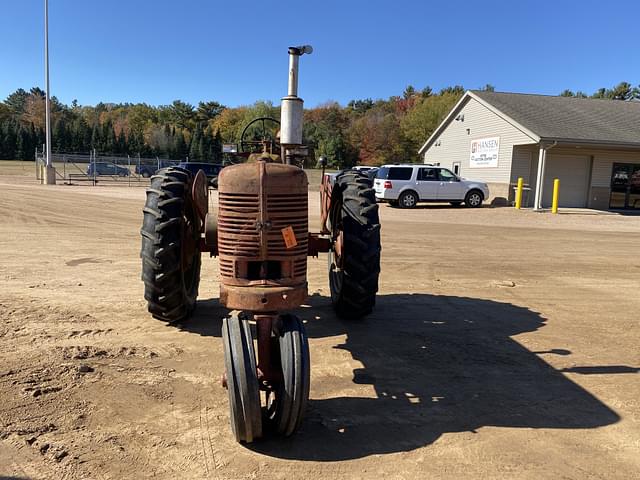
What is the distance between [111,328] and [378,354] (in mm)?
2760

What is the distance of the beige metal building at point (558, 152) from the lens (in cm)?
2319

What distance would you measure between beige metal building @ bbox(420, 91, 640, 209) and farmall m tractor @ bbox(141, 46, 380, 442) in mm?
19888

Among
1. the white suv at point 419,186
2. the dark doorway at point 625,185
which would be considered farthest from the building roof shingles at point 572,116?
the white suv at point 419,186

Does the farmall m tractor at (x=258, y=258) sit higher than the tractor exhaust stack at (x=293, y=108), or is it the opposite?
the tractor exhaust stack at (x=293, y=108)

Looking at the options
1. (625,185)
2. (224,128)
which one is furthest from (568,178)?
(224,128)

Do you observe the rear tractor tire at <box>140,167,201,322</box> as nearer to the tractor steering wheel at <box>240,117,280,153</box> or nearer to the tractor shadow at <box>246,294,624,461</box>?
the tractor steering wheel at <box>240,117,280,153</box>

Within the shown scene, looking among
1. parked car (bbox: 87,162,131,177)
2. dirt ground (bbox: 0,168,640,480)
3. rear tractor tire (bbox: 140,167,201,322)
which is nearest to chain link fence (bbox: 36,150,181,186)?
parked car (bbox: 87,162,131,177)

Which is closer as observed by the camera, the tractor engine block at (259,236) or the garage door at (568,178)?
the tractor engine block at (259,236)

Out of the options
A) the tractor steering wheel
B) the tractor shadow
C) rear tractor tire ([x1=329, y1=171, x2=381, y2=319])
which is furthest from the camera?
the tractor steering wheel

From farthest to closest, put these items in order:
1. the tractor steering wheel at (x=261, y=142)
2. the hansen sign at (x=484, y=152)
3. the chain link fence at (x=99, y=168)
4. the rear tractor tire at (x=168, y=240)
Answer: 1. the chain link fence at (x=99, y=168)
2. the hansen sign at (x=484, y=152)
3. the tractor steering wheel at (x=261, y=142)
4. the rear tractor tire at (x=168, y=240)

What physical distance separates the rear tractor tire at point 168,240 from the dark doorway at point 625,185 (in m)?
24.9

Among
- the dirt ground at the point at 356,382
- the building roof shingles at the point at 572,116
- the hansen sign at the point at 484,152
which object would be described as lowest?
the dirt ground at the point at 356,382

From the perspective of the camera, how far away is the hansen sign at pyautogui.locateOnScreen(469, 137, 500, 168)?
2603 cm

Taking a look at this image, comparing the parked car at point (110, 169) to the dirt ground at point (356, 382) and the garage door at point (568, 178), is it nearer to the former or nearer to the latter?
the garage door at point (568, 178)
